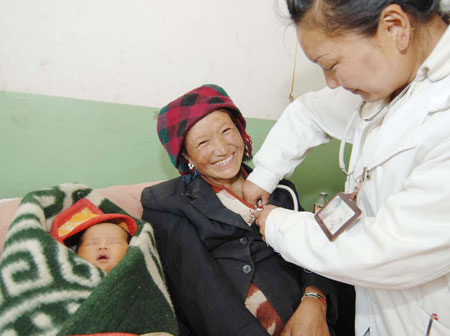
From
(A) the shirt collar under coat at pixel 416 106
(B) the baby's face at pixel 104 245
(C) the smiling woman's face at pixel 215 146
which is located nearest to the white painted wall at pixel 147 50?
(C) the smiling woman's face at pixel 215 146

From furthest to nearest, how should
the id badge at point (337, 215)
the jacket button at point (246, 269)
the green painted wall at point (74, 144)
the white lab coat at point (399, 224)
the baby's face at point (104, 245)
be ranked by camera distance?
the green painted wall at point (74, 144), the jacket button at point (246, 269), the baby's face at point (104, 245), the id badge at point (337, 215), the white lab coat at point (399, 224)

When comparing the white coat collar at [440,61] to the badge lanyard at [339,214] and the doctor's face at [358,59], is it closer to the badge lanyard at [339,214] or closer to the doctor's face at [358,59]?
the doctor's face at [358,59]

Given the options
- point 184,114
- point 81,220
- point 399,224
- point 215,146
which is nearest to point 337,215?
point 399,224

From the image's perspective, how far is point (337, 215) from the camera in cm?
76

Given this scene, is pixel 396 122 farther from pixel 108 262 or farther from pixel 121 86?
pixel 121 86

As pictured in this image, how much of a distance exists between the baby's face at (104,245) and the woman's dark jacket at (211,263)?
198 millimetres

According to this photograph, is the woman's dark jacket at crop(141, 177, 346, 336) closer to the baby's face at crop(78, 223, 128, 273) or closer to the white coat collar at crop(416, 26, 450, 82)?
the baby's face at crop(78, 223, 128, 273)

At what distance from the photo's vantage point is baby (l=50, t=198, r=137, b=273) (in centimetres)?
92

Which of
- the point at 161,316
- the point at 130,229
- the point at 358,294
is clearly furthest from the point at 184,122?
the point at 358,294

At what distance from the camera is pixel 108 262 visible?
91cm

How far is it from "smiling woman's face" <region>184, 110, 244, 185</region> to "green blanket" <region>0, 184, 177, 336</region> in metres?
0.45

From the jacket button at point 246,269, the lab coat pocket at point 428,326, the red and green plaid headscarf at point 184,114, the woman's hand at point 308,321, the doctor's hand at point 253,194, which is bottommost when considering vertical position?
the woman's hand at point 308,321

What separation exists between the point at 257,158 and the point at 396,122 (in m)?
0.63

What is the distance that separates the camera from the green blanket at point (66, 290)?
0.67m
